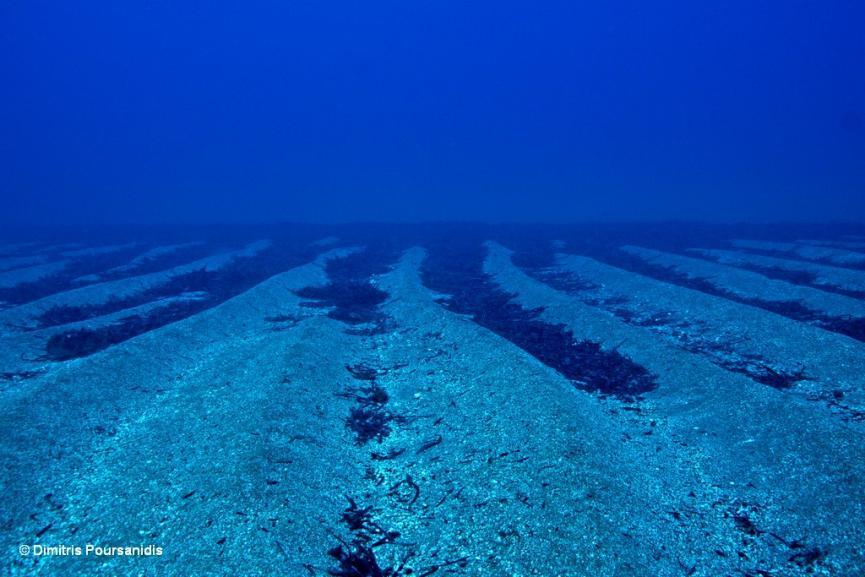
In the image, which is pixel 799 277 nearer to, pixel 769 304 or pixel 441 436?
Answer: pixel 769 304

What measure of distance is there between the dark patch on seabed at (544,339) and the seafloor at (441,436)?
16cm

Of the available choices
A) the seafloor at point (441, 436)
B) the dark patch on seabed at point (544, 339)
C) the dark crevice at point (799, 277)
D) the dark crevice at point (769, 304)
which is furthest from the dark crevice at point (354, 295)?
the dark crevice at point (799, 277)

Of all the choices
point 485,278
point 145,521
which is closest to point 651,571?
point 145,521

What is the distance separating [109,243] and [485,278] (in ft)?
161

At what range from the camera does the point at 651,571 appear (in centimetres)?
764

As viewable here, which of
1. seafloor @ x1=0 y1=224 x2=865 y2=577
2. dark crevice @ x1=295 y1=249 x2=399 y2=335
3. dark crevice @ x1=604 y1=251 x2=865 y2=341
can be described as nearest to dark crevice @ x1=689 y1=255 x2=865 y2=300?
seafloor @ x1=0 y1=224 x2=865 y2=577

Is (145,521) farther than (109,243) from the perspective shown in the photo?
No

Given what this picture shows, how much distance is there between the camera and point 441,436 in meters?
12.2

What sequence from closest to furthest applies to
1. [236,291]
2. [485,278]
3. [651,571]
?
[651,571] → [236,291] → [485,278]

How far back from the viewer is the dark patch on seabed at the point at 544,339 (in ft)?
51.0

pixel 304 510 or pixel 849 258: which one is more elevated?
pixel 849 258

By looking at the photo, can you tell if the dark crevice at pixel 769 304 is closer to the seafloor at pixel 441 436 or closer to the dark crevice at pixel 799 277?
the seafloor at pixel 441 436

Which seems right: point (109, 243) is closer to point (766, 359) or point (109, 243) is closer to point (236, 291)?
point (236, 291)

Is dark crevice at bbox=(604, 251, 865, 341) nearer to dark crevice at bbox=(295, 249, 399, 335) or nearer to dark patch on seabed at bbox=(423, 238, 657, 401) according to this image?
dark patch on seabed at bbox=(423, 238, 657, 401)
